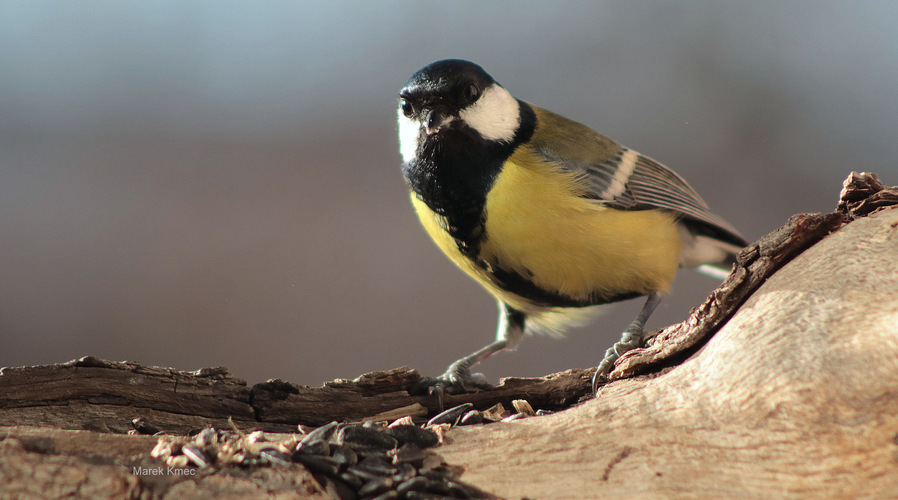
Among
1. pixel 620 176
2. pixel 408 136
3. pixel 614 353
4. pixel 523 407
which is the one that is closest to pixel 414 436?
pixel 523 407

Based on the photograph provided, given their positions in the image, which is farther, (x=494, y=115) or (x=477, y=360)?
(x=477, y=360)

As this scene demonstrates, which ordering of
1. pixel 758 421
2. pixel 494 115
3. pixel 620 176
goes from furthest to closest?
1. pixel 620 176
2. pixel 494 115
3. pixel 758 421

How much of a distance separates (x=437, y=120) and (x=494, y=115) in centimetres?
20

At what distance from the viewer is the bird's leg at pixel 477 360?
157cm

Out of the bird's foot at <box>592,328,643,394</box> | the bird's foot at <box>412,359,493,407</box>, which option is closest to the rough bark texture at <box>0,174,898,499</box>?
the bird's foot at <box>592,328,643,394</box>

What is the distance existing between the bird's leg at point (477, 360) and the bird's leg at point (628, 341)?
0.27 metres

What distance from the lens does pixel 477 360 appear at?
1919 millimetres

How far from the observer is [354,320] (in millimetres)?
2805

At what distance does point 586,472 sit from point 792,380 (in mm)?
322

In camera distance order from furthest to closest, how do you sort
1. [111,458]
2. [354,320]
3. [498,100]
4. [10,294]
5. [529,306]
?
1. [354,320]
2. [10,294]
3. [529,306]
4. [498,100]
5. [111,458]

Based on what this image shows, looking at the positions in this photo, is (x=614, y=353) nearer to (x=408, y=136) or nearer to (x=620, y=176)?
(x=620, y=176)

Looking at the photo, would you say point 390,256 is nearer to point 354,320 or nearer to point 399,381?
point 354,320

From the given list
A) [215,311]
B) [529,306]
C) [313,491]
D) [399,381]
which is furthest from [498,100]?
[215,311]

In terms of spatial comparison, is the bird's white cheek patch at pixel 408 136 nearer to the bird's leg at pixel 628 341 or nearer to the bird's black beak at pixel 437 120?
the bird's black beak at pixel 437 120
